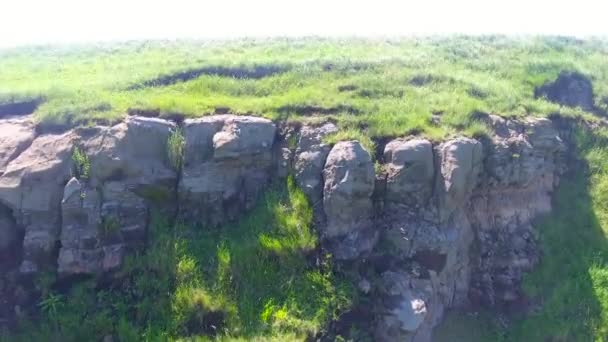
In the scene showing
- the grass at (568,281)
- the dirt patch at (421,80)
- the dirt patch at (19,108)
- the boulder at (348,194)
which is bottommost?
the grass at (568,281)

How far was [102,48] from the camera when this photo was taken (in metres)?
22.8

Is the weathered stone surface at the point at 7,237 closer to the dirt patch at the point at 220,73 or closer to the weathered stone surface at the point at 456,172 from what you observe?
the dirt patch at the point at 220,73

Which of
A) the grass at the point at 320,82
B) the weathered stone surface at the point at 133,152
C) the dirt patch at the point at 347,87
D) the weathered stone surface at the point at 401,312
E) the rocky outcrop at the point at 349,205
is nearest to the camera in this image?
the weathered stone surface at the point at 401,312

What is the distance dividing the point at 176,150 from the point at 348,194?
11.5 ft

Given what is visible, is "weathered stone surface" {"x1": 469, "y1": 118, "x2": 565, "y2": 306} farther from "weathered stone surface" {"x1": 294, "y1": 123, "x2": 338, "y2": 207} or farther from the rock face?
the rock face

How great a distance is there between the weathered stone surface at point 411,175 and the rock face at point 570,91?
248 inches

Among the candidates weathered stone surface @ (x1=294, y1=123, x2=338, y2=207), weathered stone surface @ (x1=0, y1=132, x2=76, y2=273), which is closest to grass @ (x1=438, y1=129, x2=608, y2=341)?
weathered stone surface @ (x1=294, y1=123, x2=338, y2=207)

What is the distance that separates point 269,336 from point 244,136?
12.9ft

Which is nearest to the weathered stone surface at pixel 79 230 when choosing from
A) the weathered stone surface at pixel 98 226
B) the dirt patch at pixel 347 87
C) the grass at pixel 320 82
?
the weathered stone surface at pixel 98 226

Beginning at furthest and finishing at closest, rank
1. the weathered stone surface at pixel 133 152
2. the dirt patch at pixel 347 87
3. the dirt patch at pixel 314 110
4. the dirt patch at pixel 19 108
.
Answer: the dirt patch at pixel 347 87, the dirt patch at pixel 19 108, the dirt patch at pixel 314 110, the weathered stone surface at pixel 133 152

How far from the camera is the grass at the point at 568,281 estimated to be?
33.1 ft

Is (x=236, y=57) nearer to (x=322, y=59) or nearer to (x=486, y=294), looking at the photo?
(x=322, y=59)

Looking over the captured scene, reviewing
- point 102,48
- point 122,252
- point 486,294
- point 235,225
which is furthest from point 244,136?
point 102,48

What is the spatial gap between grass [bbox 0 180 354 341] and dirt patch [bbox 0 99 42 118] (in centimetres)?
466
